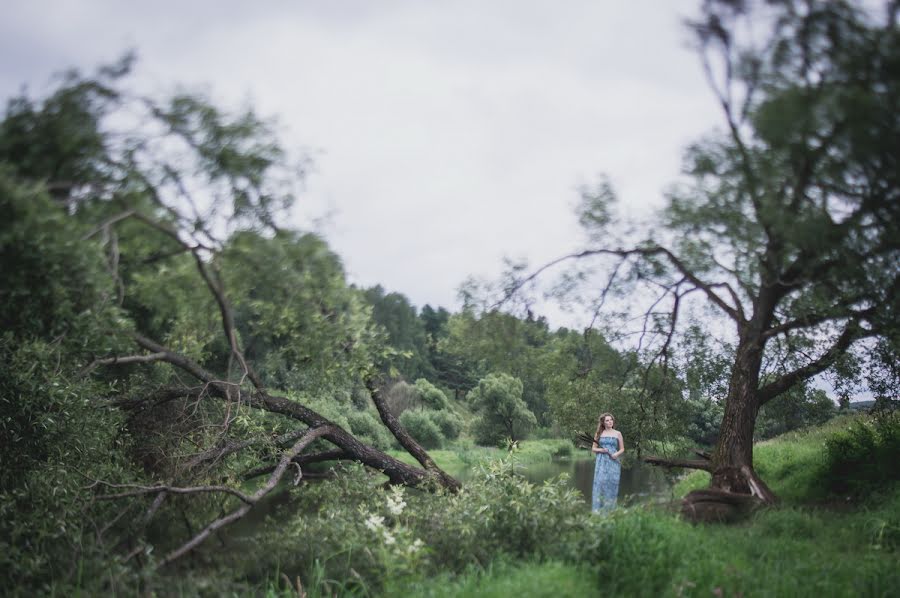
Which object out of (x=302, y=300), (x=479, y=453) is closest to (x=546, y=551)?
(x=302, y=300)

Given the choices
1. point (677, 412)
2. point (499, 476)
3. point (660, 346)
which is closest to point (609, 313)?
point (660, 346)

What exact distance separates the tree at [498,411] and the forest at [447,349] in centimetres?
2597

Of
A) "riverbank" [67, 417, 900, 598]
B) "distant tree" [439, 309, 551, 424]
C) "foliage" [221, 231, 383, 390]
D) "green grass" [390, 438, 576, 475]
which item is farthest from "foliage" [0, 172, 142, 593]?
"green grass" [390, 438, 576, 475]

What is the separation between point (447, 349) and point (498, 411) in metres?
27.4

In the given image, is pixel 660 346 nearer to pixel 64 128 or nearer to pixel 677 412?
pixel 677 412

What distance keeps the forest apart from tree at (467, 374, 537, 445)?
26.0 m

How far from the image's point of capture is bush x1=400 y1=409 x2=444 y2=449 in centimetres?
3316

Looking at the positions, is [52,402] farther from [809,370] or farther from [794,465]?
[794,465]

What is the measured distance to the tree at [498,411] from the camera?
36844 mm

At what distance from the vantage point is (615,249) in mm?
9242

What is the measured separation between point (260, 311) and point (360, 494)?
3.18m

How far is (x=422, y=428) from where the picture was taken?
33.2m

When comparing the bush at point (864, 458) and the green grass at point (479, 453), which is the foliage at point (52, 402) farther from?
the green grass at point (479, 453)

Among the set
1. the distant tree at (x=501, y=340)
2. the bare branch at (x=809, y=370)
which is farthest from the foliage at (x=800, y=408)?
the distant tree at (x=501, y=340)
